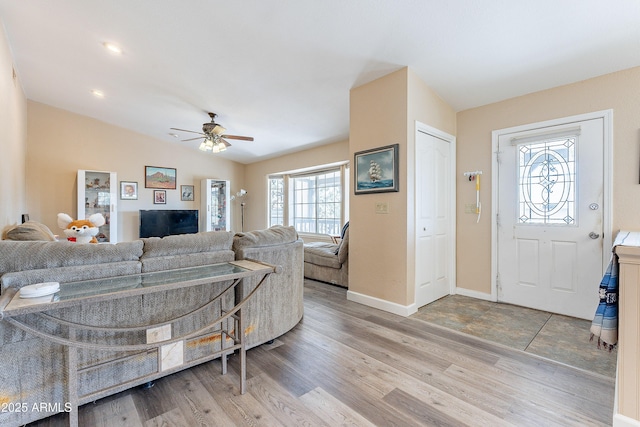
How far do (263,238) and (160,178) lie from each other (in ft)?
17.4

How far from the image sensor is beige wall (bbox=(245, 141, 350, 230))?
5.62 metres

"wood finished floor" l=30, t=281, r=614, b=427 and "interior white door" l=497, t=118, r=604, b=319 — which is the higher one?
"interior white door" l=497, t=118, r=604, b=319

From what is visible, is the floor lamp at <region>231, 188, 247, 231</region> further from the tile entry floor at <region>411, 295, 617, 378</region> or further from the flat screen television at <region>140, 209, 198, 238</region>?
the tile entry floor at <region>411, 295, 617, 378</region>

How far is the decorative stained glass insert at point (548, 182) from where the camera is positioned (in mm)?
2955

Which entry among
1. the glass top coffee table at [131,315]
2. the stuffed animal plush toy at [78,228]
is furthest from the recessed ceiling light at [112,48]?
the glass top coffee table at [131,315]

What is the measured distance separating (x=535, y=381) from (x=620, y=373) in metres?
0.58

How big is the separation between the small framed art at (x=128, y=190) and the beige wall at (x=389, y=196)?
16.8 feet

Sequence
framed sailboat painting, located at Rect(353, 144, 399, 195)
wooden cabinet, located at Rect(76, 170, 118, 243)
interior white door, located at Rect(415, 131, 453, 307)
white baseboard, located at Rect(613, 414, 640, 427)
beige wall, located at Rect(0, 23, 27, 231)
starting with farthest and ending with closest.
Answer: wooden cabinet, located at Rect(76, 170, 118, 243) → interior white door, located at Rect(415, 131, 453, 307) → framed sailboat painting, located at Rect(353, 144, 399, 195) → beige wall, located at Rect(0, 23, 27, 231) → white baseboard, located at Rect(613, 414, 640, 427)

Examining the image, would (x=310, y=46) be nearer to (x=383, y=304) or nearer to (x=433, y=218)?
(x=433, y=218)

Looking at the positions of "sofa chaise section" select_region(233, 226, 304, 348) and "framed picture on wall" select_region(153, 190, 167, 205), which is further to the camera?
"framed picture on wall" select_region(153, 190, 167, 205)

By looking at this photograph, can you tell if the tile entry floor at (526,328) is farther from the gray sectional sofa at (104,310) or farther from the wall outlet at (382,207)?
the gray sectional sofa at (104,310)

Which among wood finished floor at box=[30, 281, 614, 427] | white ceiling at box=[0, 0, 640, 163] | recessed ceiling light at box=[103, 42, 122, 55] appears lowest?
wood finished floor at box=[30, 281, 614, 427]

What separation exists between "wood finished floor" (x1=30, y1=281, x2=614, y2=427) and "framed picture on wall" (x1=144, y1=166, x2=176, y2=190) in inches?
217

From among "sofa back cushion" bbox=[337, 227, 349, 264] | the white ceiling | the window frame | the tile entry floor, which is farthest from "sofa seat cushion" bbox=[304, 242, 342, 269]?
the white ceiling
